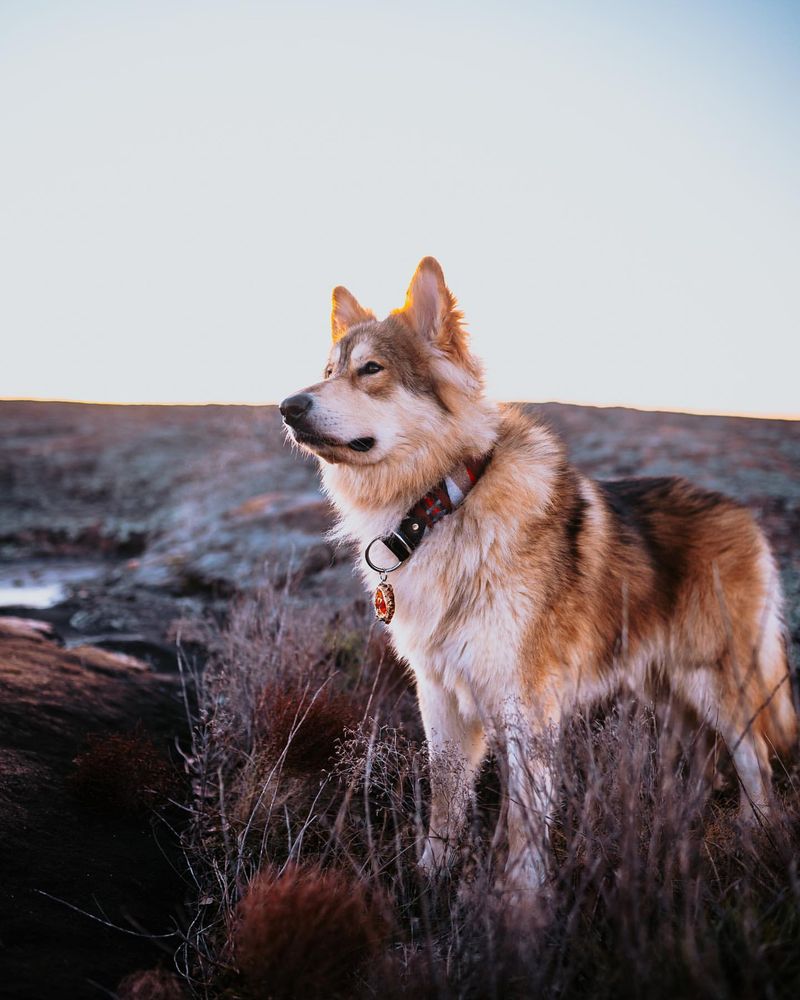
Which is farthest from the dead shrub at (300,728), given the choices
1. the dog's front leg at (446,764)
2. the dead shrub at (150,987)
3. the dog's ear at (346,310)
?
the dog's ear at (346,310)

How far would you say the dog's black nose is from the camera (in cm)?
315

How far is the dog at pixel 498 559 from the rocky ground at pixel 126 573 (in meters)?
1.40

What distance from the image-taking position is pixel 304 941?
5.93 feet

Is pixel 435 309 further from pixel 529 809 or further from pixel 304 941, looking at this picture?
pixel 304 941

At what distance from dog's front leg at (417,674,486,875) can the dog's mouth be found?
1184 millimetres

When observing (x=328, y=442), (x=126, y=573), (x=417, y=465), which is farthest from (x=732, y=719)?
(x=126, y=573)

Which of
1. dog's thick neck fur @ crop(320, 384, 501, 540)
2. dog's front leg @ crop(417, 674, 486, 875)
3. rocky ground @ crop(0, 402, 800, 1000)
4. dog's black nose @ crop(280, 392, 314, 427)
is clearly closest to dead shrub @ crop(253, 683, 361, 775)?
dog's front leg @ crop(417, 674, 486, 875)

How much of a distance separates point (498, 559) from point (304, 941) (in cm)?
172

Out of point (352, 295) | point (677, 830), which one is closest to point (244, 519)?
point (352, 295)

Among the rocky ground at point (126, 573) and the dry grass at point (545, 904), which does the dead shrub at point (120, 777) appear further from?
the dry grass at point (545, 904)

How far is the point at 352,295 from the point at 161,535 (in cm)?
853

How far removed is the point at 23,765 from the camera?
3176 millimetres

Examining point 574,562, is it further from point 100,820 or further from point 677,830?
point 100,820

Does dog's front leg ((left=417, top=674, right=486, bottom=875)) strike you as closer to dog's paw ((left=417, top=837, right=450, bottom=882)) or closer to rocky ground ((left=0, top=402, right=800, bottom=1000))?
dog's paw ((left=417, top=837, right=450, bottom=882))
